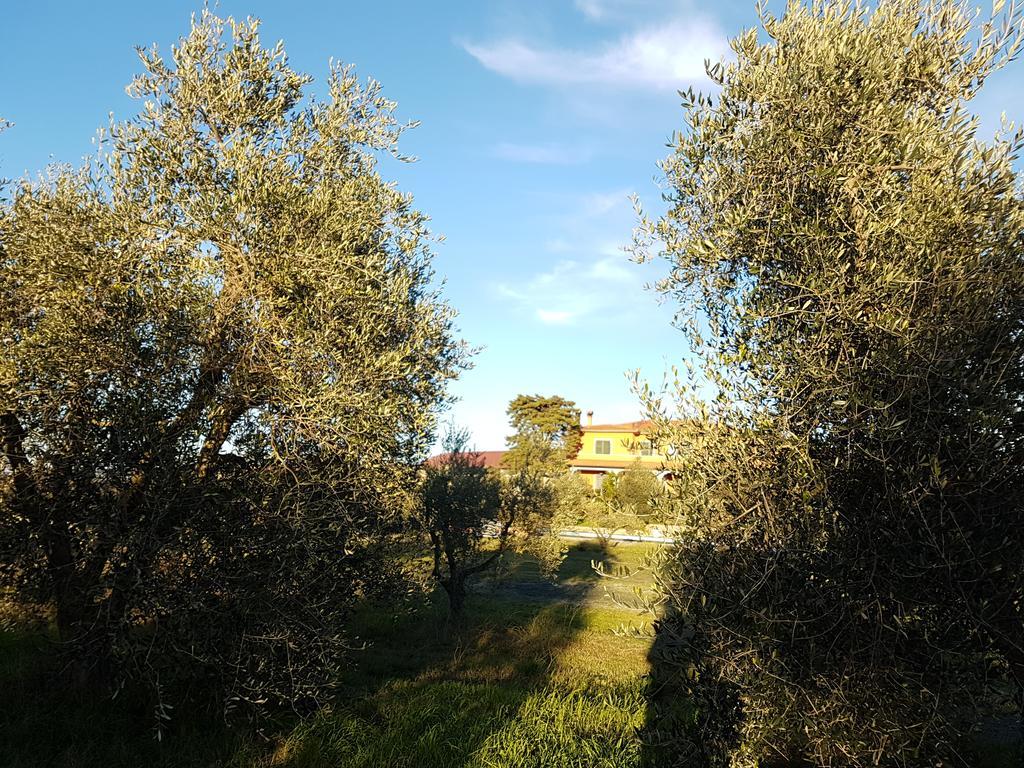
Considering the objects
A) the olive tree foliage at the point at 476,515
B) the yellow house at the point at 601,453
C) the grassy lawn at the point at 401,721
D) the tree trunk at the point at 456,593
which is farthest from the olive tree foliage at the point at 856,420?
the yellow house at the point at 601,453

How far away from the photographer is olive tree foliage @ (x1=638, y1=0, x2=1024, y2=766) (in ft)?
21.4

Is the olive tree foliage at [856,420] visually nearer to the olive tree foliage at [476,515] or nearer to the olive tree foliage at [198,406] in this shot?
the olive tree foliage at [198,406]

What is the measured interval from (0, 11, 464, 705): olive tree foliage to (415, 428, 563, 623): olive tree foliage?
29.9 ft

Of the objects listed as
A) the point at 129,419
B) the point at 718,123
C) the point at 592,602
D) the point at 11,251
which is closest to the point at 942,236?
the point at 718,123

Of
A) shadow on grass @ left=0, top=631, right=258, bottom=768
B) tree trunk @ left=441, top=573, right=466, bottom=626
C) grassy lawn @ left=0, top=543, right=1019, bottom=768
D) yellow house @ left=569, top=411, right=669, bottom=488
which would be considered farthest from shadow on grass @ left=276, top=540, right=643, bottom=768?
yellow house @ left=569, top=411, right=669, bottom=488

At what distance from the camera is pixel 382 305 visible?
38.3 feet

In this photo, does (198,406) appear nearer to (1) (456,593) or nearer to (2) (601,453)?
(1) (456,593)

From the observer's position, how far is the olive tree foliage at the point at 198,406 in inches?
366

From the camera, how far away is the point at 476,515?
861 inches

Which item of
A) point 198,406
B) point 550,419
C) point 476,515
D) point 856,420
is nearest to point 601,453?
point 550,419

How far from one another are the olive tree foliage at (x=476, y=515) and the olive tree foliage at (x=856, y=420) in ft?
42.8

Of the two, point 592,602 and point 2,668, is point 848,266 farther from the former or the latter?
point 592,602

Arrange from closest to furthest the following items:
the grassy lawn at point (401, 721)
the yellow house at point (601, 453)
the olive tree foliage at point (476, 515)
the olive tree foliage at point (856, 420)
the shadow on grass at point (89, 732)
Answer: the olive tree foliage at point (856, 420) → the shadow on grass at point (89, 732) → the grassy lawn at point (401, 721) → the olive tree foliage at point (476, 515) → the yellow house at point (601, 453)

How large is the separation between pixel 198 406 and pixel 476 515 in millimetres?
13164
